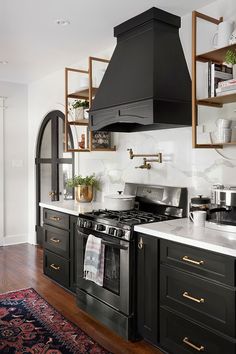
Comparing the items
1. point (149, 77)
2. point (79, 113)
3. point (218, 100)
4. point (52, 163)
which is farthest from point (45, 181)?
point (218, 100)

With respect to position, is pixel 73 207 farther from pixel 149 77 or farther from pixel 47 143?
pixel 47 143

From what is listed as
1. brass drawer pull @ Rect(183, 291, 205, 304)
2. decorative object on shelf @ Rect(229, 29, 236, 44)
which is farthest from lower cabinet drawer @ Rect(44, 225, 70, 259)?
decorative object on shelf @ Rect(229, 29, 236, 44)

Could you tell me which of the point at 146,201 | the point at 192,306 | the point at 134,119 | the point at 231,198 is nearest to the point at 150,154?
the point at 146,201

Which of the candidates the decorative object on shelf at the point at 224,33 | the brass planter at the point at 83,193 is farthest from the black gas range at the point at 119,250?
the decorative object on shelf at the point at 224,33

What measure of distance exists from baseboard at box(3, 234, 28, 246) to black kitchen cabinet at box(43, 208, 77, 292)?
200 cm

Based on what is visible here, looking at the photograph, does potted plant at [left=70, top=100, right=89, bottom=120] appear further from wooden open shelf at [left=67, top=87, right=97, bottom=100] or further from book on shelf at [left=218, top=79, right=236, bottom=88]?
book on shelf at [left=218, top=79, right=236, bottom=88]

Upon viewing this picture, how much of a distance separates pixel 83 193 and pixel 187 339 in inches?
88.1

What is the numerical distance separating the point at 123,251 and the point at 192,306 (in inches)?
27.8

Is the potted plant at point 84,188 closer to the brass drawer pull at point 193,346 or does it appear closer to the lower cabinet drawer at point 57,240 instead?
the lower cabinet drawer at point 57,240

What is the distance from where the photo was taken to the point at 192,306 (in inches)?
88.4

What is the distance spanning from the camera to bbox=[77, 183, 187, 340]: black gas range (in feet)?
8.93

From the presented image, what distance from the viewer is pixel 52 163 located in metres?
5.57

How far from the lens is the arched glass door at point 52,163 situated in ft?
17.1

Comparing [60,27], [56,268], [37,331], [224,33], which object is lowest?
[37,331]
